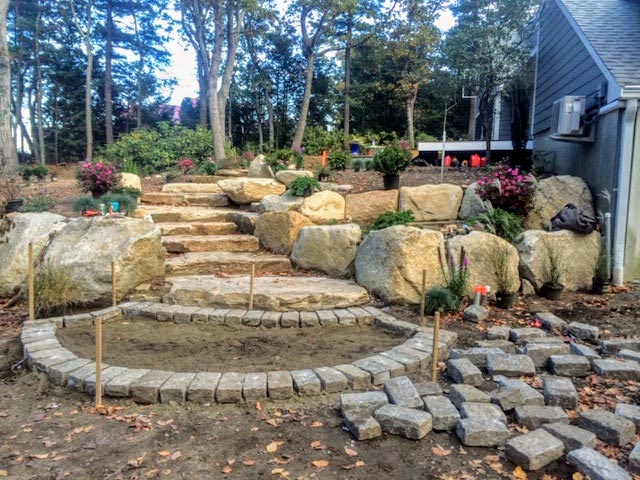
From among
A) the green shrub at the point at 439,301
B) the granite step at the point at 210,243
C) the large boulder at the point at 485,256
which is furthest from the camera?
the granite step at the point at 210,243

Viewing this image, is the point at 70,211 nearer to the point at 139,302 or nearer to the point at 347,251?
the point at 139,302

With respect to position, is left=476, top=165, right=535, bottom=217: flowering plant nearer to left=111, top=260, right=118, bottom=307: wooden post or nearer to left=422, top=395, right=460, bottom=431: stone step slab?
left=422, top=395, right=460, bottom=431: stone step slab

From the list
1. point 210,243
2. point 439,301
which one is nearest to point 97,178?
point 210,243

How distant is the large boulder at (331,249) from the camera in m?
4.93

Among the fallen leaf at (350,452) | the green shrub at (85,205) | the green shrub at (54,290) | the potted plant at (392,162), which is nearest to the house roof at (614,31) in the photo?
the potted plant at (392,162)

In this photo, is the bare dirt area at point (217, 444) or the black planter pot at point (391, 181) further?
the black planter pot at point (391, 181)

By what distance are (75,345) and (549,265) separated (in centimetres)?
457

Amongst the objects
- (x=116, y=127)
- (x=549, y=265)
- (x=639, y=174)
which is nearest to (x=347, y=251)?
(x=549, y=265)

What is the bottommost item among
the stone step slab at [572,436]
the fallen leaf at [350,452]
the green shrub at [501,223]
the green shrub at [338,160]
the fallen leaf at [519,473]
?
the fallen leaf at [350,452]

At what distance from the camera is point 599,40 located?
20.3 ft

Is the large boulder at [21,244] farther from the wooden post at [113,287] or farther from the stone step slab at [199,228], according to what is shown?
the stone step slab at [199,228]

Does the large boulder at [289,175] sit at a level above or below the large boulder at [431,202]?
above

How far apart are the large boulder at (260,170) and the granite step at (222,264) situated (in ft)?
10.9

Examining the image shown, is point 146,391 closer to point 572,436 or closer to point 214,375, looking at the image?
point 214,375
